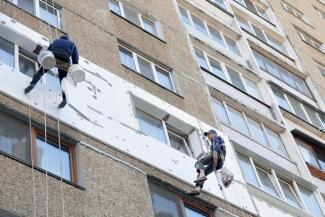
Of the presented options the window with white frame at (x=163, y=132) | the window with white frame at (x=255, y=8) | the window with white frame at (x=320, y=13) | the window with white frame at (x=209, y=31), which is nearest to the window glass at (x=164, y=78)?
the window with white frame at (x=163, y=132)

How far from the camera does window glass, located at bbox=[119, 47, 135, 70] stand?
53.1 ft

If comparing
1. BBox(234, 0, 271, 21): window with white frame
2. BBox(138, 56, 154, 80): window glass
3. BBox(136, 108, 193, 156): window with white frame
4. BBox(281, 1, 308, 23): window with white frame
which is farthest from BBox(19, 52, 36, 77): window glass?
BBox(281, 1, 308, 23): window with white frame

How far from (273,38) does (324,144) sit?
24.6 ft

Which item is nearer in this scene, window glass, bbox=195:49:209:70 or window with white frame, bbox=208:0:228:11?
window glass, bbox=195:49:209:70

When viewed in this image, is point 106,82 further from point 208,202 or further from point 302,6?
point 302,6

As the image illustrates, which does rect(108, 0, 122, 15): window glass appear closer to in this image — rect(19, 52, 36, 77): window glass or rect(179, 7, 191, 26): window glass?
rect(179, 7, 191, 26): window glass

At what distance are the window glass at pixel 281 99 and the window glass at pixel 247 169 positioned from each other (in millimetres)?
5875

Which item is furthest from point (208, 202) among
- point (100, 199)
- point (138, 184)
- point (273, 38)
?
point (273, 38)

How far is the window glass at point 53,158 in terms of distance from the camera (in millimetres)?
10984

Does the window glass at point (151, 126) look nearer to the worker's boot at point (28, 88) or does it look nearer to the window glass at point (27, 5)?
the worker's boot at point (28, 88)

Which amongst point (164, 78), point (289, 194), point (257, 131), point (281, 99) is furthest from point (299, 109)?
point (164, 78)

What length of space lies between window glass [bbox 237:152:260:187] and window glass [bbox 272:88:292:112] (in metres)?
5.87

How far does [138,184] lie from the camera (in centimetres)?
1203

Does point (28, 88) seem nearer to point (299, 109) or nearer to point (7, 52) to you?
point (7, 52)
